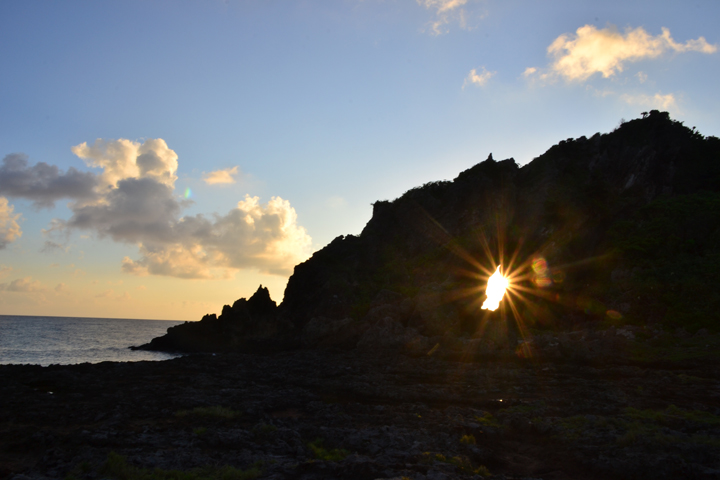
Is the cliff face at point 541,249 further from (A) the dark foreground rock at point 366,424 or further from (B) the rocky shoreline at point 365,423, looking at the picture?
(A) the dark foreground rock at point 366,424

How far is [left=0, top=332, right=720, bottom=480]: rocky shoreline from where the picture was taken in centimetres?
1353

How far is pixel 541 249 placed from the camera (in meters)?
70.9

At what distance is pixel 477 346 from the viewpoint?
50344 mm

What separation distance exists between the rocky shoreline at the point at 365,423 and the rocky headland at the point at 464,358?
12 centimetres

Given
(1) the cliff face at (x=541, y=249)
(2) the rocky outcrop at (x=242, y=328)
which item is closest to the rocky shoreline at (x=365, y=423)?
(1) the cliff face at (x=541, y=249)

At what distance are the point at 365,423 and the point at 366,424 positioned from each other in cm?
20

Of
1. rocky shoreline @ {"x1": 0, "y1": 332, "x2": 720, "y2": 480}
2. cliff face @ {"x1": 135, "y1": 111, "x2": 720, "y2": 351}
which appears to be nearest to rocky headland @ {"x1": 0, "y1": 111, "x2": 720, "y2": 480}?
rocky shoreline @ {"x1": 0, "y1": 332, "x2": 720, "y2": 480}

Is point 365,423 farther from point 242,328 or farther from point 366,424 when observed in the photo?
point 242,328

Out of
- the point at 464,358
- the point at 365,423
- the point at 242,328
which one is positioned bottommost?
the point at 464,358

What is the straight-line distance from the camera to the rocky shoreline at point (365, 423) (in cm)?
1353

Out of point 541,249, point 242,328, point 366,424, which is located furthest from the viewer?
point 242,328

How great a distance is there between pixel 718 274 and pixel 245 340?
227 ft

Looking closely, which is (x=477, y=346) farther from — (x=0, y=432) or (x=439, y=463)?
(x=0, y=432)

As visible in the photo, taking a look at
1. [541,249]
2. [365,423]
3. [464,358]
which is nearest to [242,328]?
[464,358]
